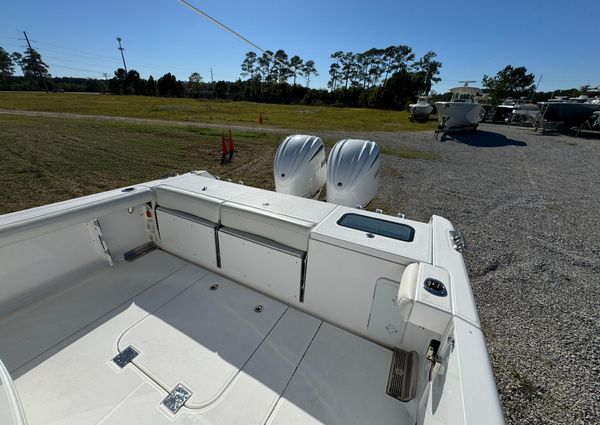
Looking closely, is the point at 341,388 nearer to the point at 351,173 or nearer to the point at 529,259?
the point at 351,173

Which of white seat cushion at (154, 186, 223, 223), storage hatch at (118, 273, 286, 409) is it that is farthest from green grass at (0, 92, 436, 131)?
storage hatch at (118, 273, 286, 409)

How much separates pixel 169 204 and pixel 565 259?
5.50m

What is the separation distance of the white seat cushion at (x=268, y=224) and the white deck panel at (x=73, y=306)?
2.90ft

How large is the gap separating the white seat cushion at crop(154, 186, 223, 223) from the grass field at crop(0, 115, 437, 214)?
3.80m

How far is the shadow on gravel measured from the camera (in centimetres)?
1192

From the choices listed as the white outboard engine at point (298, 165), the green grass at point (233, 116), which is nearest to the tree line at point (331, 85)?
the green grass at point (233, 116)

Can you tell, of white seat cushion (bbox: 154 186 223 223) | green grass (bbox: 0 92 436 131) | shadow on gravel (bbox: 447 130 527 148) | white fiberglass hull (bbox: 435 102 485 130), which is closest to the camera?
white seat cushion (bbox: 154 186 223 223)

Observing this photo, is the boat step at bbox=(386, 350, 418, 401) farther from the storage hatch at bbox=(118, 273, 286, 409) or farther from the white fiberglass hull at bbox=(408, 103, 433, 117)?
the white fiberglass hull at bbox=(408, 103, 433, 117)

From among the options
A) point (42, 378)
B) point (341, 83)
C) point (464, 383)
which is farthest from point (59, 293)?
point (341, 83)

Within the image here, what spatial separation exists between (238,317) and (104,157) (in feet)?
25.8

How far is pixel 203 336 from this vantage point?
172 centimetres

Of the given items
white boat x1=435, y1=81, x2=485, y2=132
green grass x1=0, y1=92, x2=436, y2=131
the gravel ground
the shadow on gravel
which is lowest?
the gravel ground

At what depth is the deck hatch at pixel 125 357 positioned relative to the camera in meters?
1.50

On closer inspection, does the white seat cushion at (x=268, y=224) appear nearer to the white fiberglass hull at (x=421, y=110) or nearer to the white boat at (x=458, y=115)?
the white boat at (x=458, y=115)
